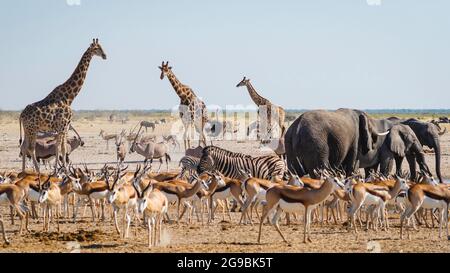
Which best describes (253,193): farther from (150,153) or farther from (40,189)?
(150,153)

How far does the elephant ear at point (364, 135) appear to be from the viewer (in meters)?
20.9

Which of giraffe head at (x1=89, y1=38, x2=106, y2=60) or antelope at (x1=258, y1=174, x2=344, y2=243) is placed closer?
antelope at (x1=258, y1=174, x2=344, y2=243)

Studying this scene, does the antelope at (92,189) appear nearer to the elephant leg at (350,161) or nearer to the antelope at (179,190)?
the antelope at (179,190)

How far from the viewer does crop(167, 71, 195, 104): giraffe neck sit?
27.3 m

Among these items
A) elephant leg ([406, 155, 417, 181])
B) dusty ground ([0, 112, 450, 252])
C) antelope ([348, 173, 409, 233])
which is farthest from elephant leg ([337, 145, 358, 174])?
antelope ([348, 173, 409, 233])

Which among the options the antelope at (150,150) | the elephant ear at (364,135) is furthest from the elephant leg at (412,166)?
the antelope at (150,150)

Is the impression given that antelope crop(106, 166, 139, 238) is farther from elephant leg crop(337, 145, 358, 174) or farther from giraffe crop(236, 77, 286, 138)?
giraffe crop(236, 77, 286, 138)

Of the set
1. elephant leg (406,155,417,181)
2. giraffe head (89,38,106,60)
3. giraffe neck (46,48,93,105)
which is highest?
giraffe head (89,38,106,60)

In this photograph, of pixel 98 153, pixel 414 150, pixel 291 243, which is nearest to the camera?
pixel 291 243

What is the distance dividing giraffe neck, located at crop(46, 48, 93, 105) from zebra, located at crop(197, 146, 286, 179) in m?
4.23

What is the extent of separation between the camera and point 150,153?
2812 cm

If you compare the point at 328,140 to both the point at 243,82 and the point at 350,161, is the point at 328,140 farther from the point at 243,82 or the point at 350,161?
the point at 243,82
